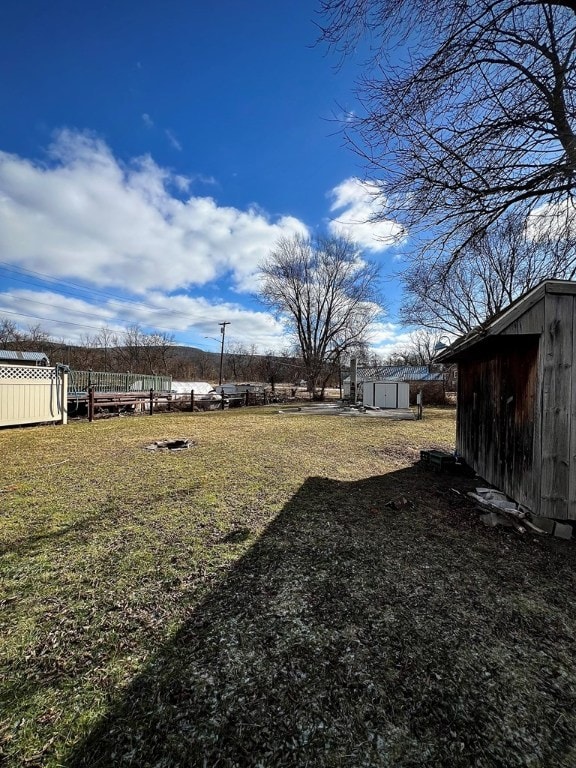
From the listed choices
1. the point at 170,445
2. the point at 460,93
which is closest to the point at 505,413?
the point at 460,93

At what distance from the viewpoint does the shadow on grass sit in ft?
4.13

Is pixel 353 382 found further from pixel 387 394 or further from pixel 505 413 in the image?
pixel 505 413

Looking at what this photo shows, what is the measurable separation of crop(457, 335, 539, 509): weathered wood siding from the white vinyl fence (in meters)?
10.4

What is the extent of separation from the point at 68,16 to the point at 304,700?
7.62 metres

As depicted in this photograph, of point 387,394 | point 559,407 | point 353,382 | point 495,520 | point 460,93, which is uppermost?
point 460,93

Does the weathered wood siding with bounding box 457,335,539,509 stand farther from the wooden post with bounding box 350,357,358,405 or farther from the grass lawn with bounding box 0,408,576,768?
the wooden post with bounding box 350,357,358,405

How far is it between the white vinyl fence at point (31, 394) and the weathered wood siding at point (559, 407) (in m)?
10.9

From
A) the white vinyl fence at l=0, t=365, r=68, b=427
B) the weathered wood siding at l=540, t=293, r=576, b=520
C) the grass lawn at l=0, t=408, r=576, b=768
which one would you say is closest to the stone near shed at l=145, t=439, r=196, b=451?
the grass lawn at l=0, t=408, r=576, b=768

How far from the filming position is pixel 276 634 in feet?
6.01

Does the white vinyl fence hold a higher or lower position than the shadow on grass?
higher

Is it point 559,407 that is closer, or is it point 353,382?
point 559,407

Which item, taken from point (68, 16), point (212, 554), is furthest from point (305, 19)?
point (212, 554)

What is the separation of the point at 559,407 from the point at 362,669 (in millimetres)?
2999

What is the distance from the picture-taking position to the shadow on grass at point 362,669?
49.6 inches
